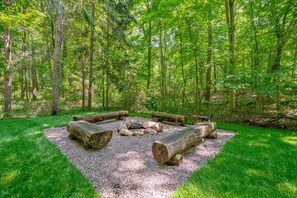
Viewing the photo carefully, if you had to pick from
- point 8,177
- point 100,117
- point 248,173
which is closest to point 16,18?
point 100,117

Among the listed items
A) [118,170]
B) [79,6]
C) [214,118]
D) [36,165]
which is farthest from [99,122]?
[79,6]

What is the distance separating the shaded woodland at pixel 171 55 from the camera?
19.1 ft

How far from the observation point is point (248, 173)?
7.75 feet

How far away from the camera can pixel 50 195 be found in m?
1.80

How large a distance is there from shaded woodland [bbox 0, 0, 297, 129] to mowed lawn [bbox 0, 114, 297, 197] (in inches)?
89.3

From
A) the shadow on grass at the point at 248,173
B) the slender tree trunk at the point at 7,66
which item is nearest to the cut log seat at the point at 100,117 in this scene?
the shadow on grass at the point at 248,173

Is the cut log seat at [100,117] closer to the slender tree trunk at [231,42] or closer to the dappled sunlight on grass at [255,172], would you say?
the dappled sunlight on grass at [255,172]

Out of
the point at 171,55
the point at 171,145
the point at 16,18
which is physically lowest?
the point at 171,145

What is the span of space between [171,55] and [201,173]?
7.21 meters

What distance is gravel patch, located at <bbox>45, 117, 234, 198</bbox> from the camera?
6.47ft

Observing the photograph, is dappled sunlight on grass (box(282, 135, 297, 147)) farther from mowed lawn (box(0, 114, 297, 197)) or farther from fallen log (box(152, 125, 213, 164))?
fallen log (box(152, 125, 213, 164))

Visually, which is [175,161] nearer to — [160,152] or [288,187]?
[160,152]

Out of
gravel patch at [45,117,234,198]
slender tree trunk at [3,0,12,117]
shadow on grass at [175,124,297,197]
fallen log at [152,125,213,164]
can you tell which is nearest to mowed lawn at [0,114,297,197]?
shadow on grass at [175,124,297,197]

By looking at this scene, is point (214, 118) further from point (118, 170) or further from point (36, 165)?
point (36, 165)
